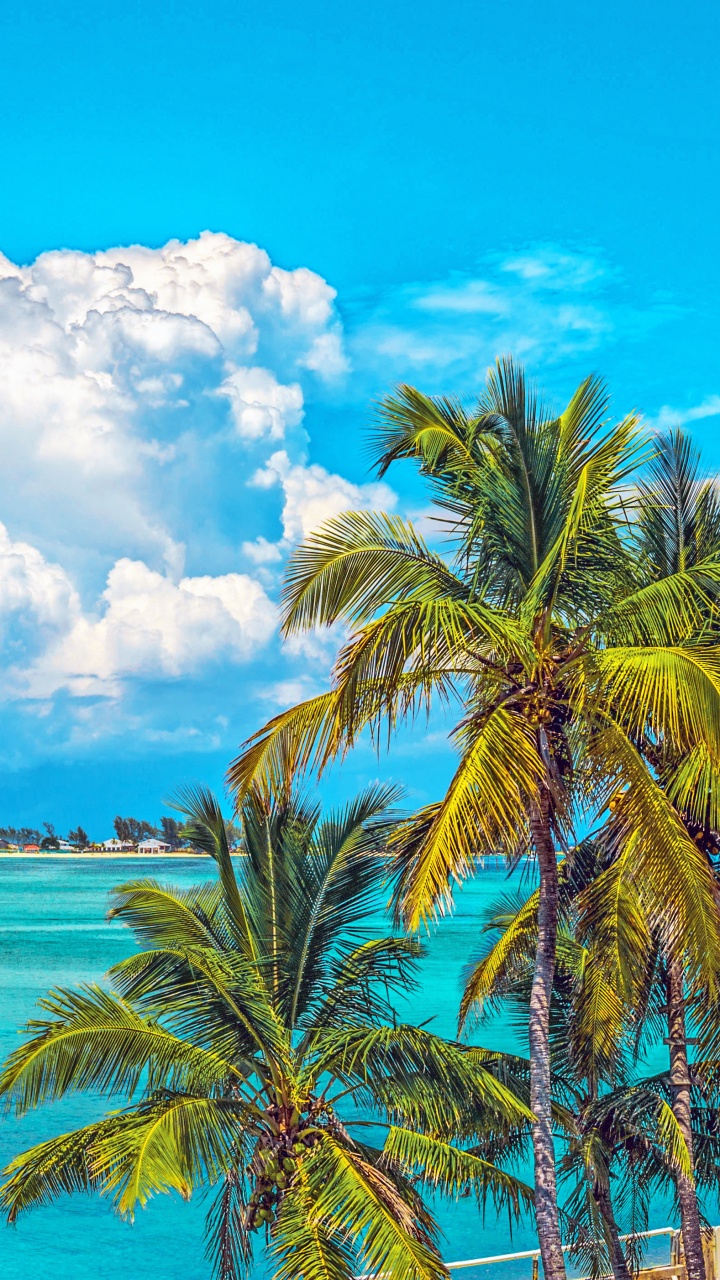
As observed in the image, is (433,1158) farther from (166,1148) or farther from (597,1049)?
(597,1049)

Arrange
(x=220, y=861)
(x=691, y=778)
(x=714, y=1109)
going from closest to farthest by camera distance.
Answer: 1. (x=691, y=778)
2. (x=220, y=861)
3. (x=714, y=1109)

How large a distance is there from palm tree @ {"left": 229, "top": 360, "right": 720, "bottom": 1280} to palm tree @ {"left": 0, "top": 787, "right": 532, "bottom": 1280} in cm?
84

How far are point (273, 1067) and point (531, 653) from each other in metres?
4.07

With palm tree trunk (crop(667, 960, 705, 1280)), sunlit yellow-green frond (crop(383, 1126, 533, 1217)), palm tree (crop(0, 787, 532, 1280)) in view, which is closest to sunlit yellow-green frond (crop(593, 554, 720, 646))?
palm tree (crop(0, 787, 532, 1280))

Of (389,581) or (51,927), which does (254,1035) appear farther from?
(51,927)

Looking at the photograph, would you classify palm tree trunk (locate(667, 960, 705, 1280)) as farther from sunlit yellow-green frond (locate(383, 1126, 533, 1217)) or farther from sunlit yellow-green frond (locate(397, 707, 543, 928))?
sunlit yellow-green frond (locate(397, 707, 543, 928))

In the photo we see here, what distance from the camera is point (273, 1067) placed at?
10648mm

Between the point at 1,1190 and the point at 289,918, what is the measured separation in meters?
3.18

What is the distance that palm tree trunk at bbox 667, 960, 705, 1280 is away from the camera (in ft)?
39.3

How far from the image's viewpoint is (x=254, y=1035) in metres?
10.7

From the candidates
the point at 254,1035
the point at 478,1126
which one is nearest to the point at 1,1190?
the point at 254,1035

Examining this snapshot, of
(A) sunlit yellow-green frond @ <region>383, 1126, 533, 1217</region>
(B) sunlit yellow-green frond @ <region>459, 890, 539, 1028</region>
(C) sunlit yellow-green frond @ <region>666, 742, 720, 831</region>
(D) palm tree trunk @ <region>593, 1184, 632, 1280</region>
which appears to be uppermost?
(C) sunlit yellow-green frond @ <region>666, 742, 720, 831</region>

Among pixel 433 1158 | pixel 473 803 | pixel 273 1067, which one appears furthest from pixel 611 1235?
pixel 473 803

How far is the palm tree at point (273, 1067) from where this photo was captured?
30.2 ft
